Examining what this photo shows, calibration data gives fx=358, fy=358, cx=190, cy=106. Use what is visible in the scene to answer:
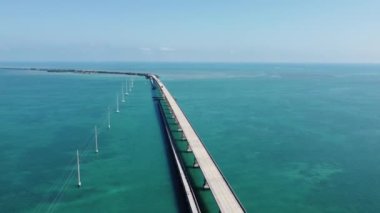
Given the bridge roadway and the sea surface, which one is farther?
the sea surface

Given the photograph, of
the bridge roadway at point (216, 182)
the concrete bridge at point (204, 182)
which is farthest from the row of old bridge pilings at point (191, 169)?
the bridge roadway at point (216, 182)

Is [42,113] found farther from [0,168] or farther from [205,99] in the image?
[205,99]

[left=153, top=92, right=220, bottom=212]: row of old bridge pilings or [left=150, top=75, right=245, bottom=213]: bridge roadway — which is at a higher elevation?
[left=150, top=75, right=245, bottom=213]: bridge roadway

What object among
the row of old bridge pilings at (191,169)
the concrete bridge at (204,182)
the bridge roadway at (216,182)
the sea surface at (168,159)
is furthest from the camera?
the sea surface at (168,159)

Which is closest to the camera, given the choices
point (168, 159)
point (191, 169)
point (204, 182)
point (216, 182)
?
point (216, 182)

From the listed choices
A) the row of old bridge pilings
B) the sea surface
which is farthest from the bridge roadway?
the sea surface

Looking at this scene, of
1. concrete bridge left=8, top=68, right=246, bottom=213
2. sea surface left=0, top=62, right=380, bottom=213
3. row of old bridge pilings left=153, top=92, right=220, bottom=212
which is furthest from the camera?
sea surface left=0, top=62, right=380, bottom=213

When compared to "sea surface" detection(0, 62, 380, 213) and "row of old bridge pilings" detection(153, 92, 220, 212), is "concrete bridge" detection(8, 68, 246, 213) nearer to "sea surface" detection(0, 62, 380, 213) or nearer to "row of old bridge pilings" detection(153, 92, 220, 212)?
"row of old bridge pilings" detection(153, 92, 220, 212)

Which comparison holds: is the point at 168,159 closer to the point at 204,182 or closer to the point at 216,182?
the point at 204,182

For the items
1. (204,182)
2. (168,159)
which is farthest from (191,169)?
(168,159)

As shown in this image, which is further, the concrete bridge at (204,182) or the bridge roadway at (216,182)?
the concrete bridge at (204,182)

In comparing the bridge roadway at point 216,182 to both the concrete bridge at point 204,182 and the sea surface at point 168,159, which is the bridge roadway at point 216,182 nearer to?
the concrete bridge at point 204,182

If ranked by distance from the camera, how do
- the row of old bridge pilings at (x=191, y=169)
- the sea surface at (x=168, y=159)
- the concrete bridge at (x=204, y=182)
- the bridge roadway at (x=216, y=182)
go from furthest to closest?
the sea surface at (x=168, y=159)
the row of old bridge pilings at (x=191, y=169)
the concrete bridge at (x=204, y=182)
the bridge roadway at (x=216, y=182)
